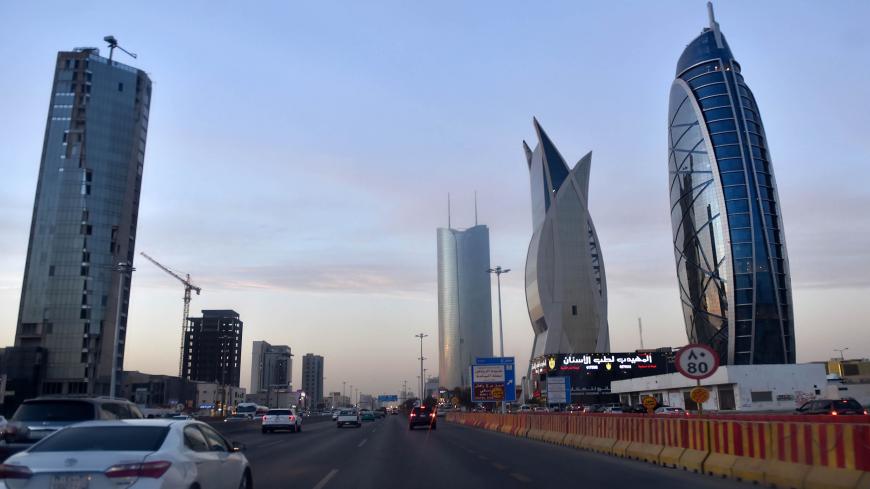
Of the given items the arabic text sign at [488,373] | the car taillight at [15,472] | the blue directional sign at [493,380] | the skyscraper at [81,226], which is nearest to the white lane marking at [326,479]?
the car taillight at [15,472]

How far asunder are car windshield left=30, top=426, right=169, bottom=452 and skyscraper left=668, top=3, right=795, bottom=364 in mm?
126492

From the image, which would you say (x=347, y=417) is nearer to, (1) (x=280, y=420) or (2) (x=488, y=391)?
(1) (x=280, y=420)

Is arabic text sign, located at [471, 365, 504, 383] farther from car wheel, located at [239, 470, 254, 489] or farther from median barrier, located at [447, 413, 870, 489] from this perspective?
car wheel, located at [239, 470, 254, 489]

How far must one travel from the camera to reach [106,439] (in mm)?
7305

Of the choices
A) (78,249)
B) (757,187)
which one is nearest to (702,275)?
(757,187)

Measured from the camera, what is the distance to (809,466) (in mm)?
11289

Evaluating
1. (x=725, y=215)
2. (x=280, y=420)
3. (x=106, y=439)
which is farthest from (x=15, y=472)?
(x=725, y=215)

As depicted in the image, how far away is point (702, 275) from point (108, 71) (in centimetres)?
11578

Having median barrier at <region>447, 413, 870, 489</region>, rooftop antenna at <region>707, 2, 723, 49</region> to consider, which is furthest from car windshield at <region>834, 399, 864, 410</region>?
rooftop antenna at <region>707, 2, 723, 49</region>

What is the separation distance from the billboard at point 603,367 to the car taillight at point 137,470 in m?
149

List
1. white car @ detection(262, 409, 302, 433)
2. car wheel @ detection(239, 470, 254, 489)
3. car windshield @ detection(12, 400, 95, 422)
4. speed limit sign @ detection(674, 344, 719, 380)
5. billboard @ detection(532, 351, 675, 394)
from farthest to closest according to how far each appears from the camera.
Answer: billboard @ detection(532, 351, 675, 394) < white car @ detection(262, 409, 302, 433) < speed limit sign @ detection(674, 344, 719, 380) < car windshield @ detection(12, 400, 95, 422) < car wheel @ detection(239, 470, 254, 489)

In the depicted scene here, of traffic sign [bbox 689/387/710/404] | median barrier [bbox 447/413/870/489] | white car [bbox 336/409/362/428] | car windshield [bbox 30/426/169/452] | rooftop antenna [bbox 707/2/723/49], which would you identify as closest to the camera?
car windshield [bbox 30/426/169/452]

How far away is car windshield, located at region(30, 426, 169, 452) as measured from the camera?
280 inches

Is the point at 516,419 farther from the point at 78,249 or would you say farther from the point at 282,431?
the point at 78,249
